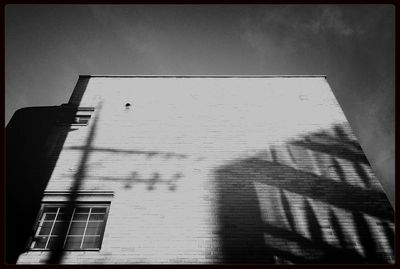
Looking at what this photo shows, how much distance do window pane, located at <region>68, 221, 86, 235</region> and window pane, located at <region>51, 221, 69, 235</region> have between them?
123mm

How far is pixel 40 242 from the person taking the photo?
541cm

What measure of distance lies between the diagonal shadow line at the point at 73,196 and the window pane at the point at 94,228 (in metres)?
0.48

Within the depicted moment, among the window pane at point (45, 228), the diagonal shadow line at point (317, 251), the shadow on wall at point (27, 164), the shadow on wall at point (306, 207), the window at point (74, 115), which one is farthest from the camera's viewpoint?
the window at point (74, 115)

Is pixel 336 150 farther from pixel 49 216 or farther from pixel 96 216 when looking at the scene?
pixel 49 216

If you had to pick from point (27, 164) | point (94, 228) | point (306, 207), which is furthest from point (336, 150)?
point (27, 164)

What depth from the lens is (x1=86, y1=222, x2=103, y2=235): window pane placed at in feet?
18.3

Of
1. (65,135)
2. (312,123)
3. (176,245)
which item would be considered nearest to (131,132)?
(65,135)

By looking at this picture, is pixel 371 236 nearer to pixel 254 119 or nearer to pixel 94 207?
pixel 254 119

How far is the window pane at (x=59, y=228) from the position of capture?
5.53 meters

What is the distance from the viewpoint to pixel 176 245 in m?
5.23

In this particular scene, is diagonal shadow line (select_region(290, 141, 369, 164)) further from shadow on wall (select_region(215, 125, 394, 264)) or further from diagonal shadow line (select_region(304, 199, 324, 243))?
diagonal shadow line (select_region(304, 199, 324, 243))

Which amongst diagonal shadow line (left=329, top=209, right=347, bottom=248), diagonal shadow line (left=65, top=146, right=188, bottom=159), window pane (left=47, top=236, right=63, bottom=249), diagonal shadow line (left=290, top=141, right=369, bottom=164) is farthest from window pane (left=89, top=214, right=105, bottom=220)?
diagonal shadow line (left=290, top=141, right=369, bottom=164)

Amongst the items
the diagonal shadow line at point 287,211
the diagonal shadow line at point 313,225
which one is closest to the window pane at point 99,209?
the diagonal shadow line at point 287,211

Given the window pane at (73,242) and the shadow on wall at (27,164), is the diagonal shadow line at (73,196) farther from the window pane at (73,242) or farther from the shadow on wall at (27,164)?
the shadow on wall at (27,164)
